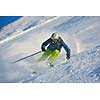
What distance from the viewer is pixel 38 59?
91.7 inches

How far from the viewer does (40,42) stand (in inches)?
91.8

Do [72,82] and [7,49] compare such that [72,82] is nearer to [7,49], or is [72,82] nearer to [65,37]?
[65,37]

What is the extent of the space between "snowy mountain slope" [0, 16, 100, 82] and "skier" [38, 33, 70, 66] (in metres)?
0.03

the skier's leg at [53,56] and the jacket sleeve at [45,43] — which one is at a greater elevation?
the jacket sleeve at [45,43]

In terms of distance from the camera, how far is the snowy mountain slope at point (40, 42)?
7.57ft

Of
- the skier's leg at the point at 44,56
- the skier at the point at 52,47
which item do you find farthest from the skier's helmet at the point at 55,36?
the skier's leg at the point at 44,56

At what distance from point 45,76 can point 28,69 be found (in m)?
0.14

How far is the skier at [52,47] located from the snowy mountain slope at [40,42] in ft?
0.10

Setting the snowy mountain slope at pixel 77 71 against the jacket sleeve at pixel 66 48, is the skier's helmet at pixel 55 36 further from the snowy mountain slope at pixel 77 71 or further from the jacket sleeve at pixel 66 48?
the snowy mountain slope at pixel 77 71

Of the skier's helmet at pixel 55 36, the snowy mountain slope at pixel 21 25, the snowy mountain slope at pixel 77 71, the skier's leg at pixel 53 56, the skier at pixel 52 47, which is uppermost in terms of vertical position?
the snowy mountain slope at pixel 21 25
